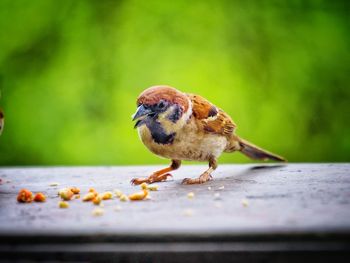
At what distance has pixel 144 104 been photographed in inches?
115

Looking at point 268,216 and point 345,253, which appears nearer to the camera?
point 345,253

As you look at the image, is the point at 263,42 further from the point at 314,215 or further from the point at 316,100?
the point at 314,215

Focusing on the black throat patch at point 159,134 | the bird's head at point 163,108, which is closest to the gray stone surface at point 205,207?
the black throat patch at point 159,134

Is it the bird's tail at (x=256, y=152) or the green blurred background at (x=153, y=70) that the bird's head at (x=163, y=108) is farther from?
the green blurred background at (x=153, y=70)

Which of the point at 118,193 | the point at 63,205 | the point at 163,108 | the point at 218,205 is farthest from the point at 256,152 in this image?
the point at 63,205

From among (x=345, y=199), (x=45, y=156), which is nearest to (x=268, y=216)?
(x=345, y=199)

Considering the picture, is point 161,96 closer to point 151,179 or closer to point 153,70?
point 151,179

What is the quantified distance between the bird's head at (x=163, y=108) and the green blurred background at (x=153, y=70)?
199cm

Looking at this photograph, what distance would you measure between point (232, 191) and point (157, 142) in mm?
668

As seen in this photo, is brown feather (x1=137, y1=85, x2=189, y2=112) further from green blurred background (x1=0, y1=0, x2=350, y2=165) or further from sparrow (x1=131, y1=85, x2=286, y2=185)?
green blurred background (x1=0, y1=0, x2=350, y2=165)

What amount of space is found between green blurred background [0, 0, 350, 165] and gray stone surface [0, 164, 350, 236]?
1.41 m

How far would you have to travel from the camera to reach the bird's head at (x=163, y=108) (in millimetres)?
2918

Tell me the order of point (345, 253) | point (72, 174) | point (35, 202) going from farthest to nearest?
point (72, 174)
point (35, 202)
point (345, 253)

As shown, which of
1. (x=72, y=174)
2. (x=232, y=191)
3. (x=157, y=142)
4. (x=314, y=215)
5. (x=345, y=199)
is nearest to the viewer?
(x=314, y=215)
